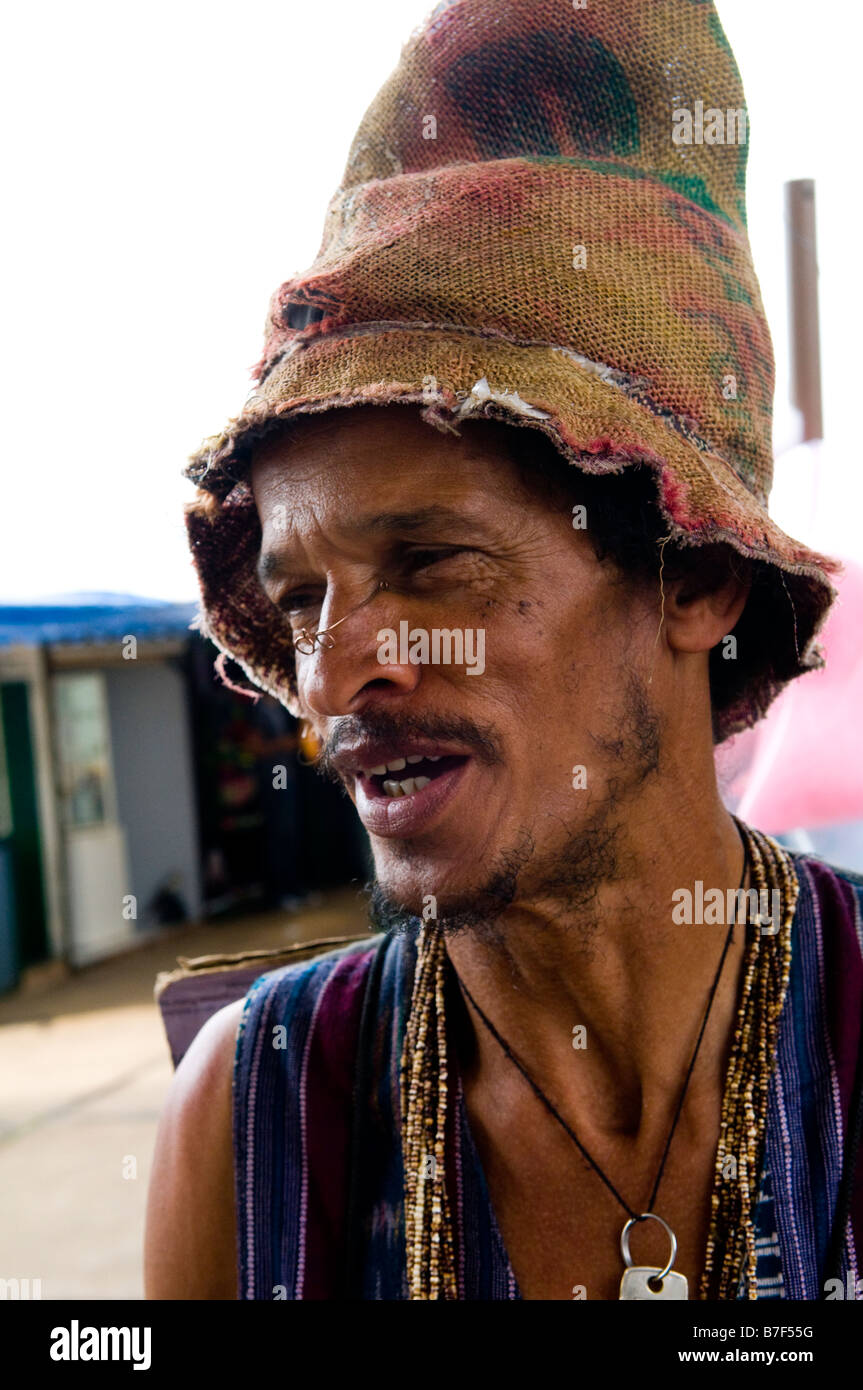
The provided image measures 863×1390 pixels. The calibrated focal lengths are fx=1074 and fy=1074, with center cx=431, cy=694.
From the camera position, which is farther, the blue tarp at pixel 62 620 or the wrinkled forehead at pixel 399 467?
the blue tarp at pixel 62 620

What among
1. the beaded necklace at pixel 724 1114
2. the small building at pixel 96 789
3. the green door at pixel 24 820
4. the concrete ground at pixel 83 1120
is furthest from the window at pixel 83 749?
the beaded necklace at pixel 724 1114

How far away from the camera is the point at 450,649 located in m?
1.44

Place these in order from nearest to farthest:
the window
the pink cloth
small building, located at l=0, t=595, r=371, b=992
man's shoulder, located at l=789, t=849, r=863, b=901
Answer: man's shoulder, located at l=789, t=849, r=863, b=901 < the pink cloth < small building, located at l=0, t=595, r=371, b=992 < the window

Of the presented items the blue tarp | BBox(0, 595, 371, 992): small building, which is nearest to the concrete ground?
BBox(0, 595, 371, 992): small building

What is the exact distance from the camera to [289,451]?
152 cm

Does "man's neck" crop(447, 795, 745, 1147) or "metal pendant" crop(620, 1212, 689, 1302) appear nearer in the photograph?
"metal pendant" crop(620, 1212, 689, 1302)

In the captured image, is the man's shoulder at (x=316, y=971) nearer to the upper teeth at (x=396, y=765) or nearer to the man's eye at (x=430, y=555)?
the upper teeth at (x=396, y=765)

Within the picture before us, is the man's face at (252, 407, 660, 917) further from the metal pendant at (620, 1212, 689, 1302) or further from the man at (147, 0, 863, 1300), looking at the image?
the metal pendant at (620, 1212, 689, 1302)

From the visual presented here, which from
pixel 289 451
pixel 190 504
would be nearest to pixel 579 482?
pixel 289 451

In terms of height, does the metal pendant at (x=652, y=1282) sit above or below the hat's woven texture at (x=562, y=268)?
below

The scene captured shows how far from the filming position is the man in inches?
56.1

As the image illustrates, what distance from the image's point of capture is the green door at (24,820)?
358 inches

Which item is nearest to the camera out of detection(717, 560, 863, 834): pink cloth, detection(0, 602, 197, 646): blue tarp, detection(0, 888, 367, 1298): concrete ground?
detection(717, 560, 863, 834): pink cloth

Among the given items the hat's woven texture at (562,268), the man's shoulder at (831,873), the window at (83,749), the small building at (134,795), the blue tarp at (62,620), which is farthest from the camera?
the window at (83,749)
